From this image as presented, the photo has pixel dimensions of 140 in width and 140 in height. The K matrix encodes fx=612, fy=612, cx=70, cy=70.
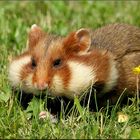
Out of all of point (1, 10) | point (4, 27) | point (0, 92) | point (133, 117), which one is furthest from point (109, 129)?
point (1, 10)

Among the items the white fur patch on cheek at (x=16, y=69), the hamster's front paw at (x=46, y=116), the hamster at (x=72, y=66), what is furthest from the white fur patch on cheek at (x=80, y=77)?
the white fur patch on cheek at (x=16, y=69)

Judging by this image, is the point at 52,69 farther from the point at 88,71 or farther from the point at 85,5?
the point at 85,5

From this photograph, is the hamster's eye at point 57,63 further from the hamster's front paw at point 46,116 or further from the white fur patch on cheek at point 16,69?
the hamster's front paw at point 46,116

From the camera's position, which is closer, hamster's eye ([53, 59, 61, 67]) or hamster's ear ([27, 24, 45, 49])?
hamster's eye ([53, 59, 61, 67])

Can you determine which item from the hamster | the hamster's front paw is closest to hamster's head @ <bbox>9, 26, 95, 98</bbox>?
the hamster

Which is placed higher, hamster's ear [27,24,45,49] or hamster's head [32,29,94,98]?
hamster's ear [27,24,45,49]

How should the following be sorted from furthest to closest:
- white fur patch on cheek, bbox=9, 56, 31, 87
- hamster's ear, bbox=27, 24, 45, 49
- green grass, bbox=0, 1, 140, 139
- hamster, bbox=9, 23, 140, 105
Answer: hamster's ear, bbox=27, 24, 45, 49 → white fur patch on cheek, bbox=9, 56, 31, 87 → hamster, bbox=9, 23, 140, 105 → green grass, bbox=0, 1, 140, 139

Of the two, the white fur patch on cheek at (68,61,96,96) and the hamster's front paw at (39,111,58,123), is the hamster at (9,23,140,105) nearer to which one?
the white fur patch on cheek at (68,61,96,96)
